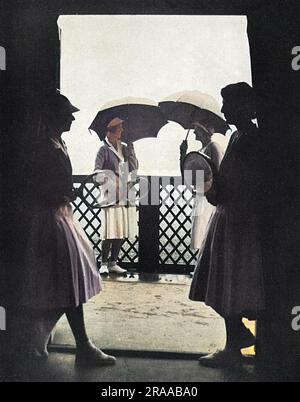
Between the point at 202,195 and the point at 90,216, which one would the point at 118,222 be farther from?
the point at 202,195

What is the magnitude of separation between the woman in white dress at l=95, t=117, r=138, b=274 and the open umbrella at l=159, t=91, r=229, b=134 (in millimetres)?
237

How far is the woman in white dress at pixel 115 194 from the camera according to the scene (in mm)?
2301

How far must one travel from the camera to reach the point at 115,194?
7.61 ft

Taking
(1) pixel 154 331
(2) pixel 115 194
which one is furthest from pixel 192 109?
(1) pixel 154 331

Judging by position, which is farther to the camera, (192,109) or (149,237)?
(149,237)

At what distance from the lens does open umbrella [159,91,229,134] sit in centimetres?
225

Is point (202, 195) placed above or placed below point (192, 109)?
below

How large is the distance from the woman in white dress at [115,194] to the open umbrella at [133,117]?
4cm

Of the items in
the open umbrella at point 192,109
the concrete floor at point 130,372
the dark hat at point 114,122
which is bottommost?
the concrete floor at point 130,372

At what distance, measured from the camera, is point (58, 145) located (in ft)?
7.50

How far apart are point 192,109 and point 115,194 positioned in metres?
0.51

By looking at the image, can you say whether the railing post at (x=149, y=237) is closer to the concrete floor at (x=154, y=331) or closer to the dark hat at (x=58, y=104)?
the concrete floor at (x=154, y=331)

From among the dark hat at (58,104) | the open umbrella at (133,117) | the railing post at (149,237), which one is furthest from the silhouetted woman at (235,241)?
the dark hat at (58,104)

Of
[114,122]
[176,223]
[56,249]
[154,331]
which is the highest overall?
[114,122]
